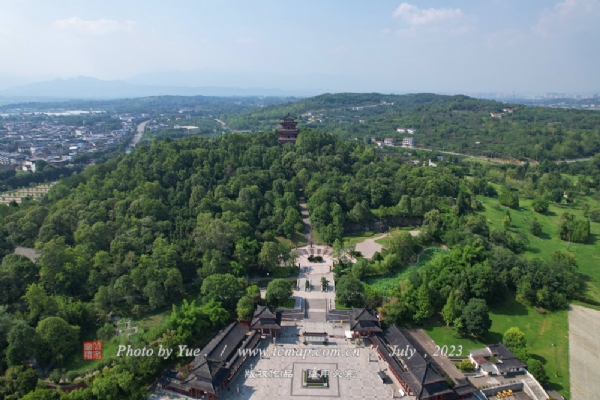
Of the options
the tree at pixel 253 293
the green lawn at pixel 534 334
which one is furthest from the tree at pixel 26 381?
the green lawn at pixel 534 334

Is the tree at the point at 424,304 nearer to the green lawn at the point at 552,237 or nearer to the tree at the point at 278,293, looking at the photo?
the tree at the point at 278,293

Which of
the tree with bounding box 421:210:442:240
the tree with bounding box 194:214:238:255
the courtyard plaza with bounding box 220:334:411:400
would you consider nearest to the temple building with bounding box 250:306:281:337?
the courtyard plaza with bounding box 220:334:411:400

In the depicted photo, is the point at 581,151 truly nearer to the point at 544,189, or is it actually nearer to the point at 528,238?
the point at 544,189

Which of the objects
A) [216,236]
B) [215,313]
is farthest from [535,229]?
[215,313]

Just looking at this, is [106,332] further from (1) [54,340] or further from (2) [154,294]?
(2) [154,294]

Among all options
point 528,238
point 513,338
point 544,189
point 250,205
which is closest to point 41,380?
point 250,205

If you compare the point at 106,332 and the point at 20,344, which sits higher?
the point at 20,344
